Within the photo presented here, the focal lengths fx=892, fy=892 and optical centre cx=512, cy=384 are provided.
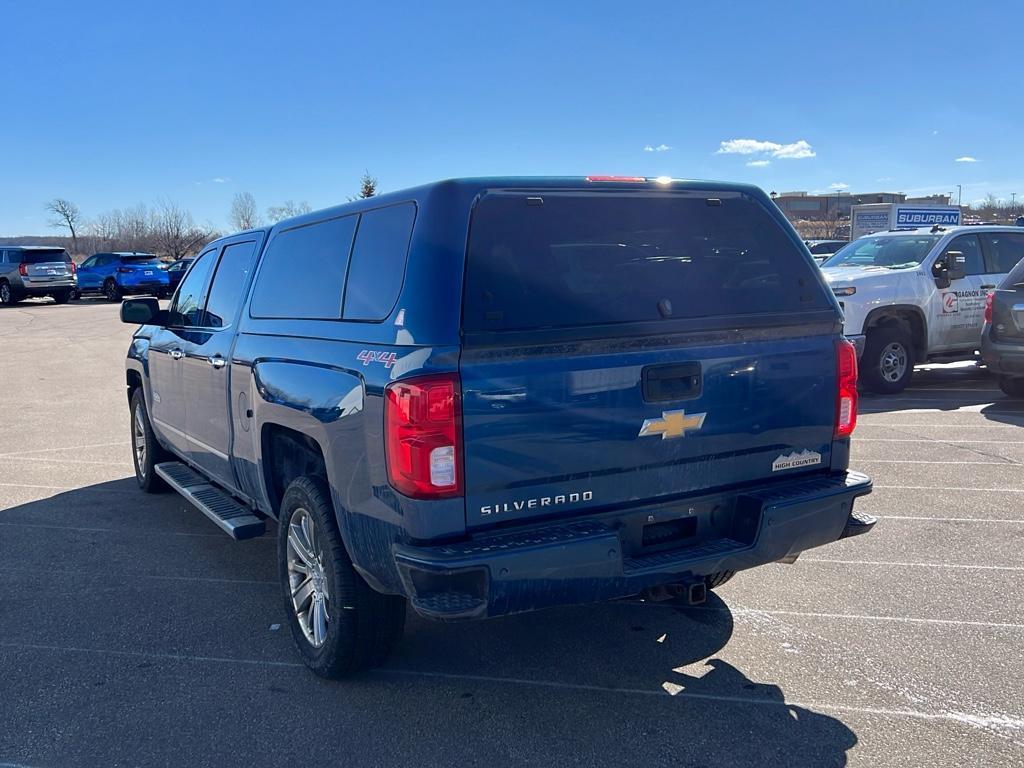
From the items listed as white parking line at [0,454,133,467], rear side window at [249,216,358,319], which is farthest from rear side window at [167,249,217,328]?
white parking line at [0,454,133,467]

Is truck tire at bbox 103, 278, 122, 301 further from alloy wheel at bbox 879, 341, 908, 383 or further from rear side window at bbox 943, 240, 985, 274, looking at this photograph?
rear side window at bbox 943, 240, 985, 274

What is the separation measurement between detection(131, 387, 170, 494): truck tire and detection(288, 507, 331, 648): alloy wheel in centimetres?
298

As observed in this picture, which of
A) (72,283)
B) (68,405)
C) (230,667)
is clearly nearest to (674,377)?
(230,667)

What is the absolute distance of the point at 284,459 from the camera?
421 cm

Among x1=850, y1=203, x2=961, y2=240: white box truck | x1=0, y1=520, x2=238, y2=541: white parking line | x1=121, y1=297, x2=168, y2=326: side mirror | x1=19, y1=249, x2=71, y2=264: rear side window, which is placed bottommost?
x1=0, y1=520, x2=238, y2=541: white parking line

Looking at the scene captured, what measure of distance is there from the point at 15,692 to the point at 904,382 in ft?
32.2

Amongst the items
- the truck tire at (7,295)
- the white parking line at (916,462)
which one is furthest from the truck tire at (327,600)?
the truck tire at (7,295)

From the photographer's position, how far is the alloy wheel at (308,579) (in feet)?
12.3

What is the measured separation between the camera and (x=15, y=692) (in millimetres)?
3699

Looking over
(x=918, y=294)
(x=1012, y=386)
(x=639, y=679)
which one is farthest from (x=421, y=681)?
(x=1012, y=386)

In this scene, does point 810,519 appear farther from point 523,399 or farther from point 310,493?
point 310,493

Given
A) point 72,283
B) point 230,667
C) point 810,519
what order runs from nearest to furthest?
1. point 810,519
2. point 230,667
3. point 72,283

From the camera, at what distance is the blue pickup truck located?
306 centimetres

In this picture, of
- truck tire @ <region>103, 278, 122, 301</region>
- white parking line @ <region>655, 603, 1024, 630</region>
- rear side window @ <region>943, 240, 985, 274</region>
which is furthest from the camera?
truck tire @ <region>103, 278, 122, 301</region>
